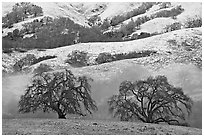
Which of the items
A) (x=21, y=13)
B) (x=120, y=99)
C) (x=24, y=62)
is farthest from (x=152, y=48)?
(x=21, y=13)

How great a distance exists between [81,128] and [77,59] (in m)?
1.47

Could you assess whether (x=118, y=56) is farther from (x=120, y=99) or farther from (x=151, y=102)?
(x=151, y=102)

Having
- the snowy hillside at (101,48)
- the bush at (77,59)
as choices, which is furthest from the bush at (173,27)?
the bush at (77,59)

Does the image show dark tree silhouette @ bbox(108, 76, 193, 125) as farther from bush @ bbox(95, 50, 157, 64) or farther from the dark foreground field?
bush @ bbox(95, 50, 157, 64)

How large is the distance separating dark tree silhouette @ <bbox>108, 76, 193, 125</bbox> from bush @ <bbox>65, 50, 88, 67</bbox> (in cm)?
78

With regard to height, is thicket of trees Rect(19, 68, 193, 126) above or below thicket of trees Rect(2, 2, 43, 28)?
below

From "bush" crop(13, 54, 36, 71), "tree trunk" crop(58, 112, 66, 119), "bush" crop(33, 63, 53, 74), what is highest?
"bush" crop(13, 54, 36, 71)

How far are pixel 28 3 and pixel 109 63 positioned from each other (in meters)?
1.96

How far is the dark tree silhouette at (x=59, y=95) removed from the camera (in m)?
6.55

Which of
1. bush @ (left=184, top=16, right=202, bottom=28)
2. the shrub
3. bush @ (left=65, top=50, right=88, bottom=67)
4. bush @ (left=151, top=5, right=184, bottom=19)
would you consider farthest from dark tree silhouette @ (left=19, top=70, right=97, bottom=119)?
bush @ (left=151, top=5, right=184, bottom=19)

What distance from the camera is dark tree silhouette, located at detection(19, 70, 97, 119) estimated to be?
655 cm

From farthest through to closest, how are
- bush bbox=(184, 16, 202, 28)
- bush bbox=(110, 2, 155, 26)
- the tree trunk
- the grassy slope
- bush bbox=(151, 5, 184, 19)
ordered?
bush bbox=(110, 2, 155, 26)
bush bbox=(151, 5, 184, 19)
bush bbox=(184, 16, 202, 28)
the grassy slope
the tree trunk

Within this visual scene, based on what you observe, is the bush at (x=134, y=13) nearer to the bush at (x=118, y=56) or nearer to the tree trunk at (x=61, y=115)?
the bush at (x=118, y=56)

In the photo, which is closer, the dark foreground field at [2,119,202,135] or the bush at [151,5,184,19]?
the dark foreground field at [2,119,202,135]
